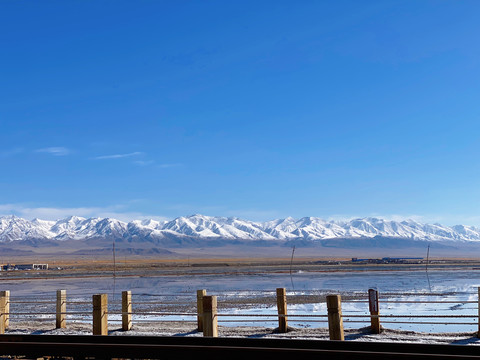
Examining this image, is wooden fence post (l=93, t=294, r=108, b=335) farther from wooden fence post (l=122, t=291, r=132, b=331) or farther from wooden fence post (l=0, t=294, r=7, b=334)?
wooden fence post (l=0, t=294, r=7, b=334)

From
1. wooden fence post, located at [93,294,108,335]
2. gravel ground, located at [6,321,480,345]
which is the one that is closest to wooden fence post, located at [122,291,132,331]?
gravel ground, located at [6,321,480,345]

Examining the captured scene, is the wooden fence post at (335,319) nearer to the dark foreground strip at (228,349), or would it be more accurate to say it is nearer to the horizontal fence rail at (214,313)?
the horizontal fence rail at (214,313)

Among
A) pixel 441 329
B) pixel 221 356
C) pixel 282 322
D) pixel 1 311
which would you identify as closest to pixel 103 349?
pixel 221 356

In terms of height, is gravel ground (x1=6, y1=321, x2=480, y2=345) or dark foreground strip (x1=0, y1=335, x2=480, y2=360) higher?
dark foreground strip (x1=0, y1=335, x2=480, y2=360)

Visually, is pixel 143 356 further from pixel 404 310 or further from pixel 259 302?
pixel 259 302

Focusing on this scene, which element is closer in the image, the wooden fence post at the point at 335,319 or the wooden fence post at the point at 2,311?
the wooden fence post at the point at 335,319

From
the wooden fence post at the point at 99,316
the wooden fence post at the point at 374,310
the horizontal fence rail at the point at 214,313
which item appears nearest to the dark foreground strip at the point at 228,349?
the horizontal fence rail at the point at 214,313

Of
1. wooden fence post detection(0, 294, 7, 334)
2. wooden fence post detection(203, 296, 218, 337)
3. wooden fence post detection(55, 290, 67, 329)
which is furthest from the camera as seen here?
wooden fence post detection(55, 290, 67, 329)

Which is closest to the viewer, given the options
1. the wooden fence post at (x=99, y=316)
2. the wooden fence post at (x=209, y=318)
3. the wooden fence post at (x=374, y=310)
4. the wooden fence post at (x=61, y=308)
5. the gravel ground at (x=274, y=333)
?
the wooden fence post at (x=209, y=318)

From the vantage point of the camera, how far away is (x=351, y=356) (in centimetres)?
739

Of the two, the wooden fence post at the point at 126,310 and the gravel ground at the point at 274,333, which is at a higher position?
the wooden fence post at the point at 126,310

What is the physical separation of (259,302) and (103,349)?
2000cm

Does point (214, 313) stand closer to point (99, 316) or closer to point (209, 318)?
point (209, 318)

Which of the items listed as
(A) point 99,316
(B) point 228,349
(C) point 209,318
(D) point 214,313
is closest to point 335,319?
(D) point 214,313
